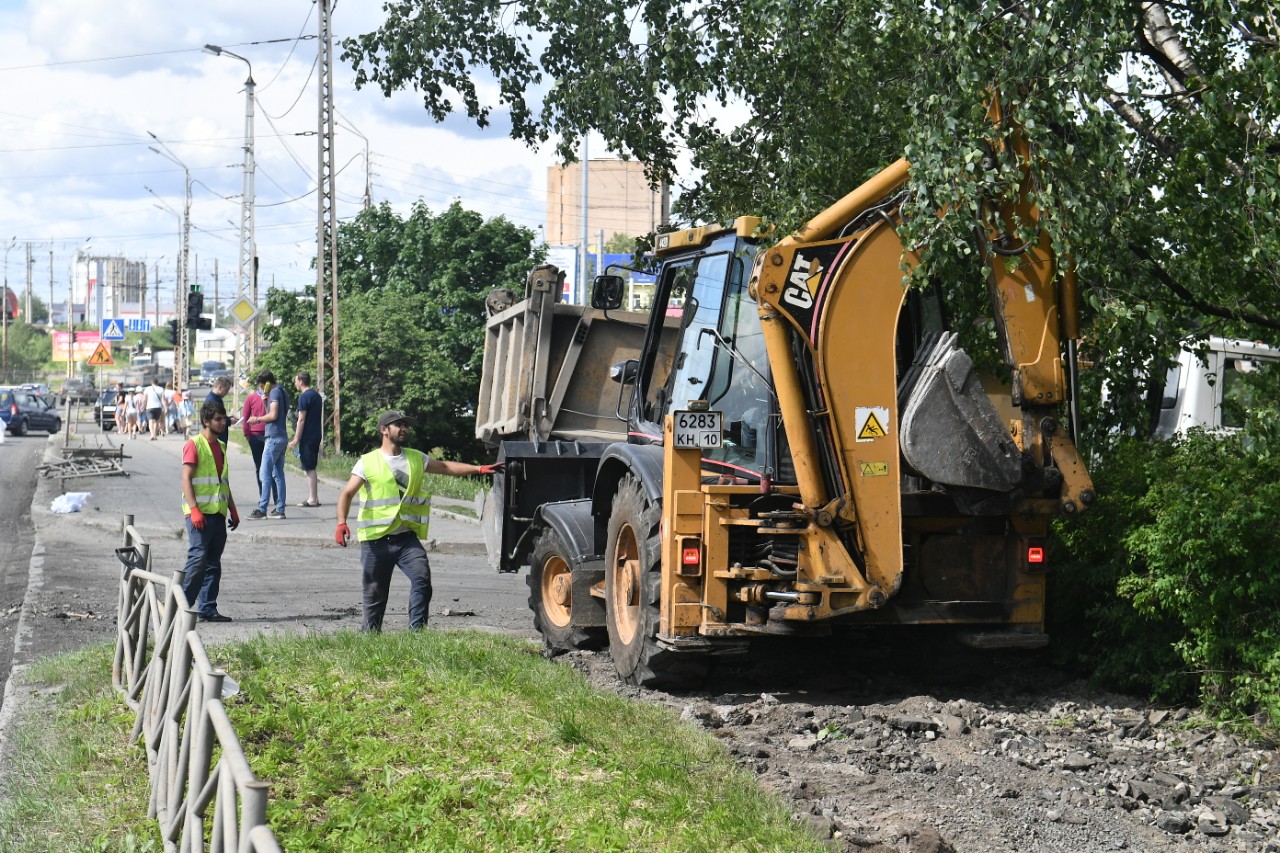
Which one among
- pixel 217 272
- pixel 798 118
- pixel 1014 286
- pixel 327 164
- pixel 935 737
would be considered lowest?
pixel 935 737

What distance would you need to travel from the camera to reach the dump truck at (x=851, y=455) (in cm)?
727

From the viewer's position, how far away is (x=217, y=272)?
376 feet

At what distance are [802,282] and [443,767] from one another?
10.0 ft

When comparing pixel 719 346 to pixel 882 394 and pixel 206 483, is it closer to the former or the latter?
pixel 882 394

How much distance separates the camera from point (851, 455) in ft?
23.9

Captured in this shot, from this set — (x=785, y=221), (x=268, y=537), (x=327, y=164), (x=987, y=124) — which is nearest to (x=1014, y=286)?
(x=987, y=124)

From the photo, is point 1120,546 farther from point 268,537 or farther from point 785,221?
point 268,537

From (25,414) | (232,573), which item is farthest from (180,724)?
(25,414)

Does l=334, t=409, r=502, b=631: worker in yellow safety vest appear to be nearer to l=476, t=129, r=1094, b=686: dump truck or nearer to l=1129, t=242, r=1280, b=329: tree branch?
l=476, t=129, r=1094, b=686: dump truck

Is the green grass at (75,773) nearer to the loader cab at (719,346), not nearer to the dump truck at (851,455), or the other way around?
the dump truck at (851,455)

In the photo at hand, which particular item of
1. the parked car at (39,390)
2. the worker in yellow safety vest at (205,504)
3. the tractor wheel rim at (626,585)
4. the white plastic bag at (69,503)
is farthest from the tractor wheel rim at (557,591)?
the parked car at (39,390)

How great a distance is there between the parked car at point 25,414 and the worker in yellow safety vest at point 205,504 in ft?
125

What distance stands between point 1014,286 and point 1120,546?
1.69m

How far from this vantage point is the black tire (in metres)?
7.79
